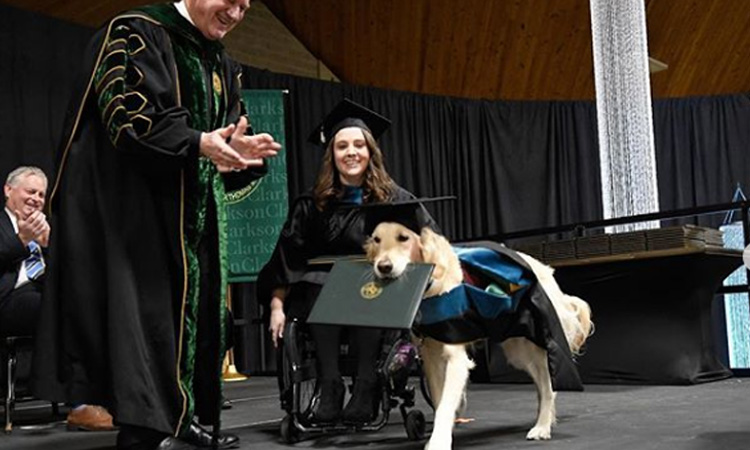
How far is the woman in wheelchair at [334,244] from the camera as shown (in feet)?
11.0

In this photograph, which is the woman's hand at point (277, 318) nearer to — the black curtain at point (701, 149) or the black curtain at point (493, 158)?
the black curtain at point (493, 158)

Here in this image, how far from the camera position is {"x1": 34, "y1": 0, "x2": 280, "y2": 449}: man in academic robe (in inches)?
95.6

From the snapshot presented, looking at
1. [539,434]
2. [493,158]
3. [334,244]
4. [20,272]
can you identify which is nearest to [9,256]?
[20,272]

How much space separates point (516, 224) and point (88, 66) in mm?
8573

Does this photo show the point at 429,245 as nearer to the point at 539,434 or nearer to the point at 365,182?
the point at 365,182

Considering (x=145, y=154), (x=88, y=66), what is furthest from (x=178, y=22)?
(x=145, y=154)

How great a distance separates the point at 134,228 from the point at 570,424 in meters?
1.96

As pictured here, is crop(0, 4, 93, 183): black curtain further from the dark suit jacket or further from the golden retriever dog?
the golden retriever dog

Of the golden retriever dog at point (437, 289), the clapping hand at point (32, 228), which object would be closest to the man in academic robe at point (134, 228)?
the golden retriever dog at point (437, 289)

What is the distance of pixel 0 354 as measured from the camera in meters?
5.34

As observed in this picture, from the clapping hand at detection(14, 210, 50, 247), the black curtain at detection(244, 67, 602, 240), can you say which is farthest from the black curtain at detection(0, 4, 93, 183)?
the black curtain at detection(244, 67, 602, 240)

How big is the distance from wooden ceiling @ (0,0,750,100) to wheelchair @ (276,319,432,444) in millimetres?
6781

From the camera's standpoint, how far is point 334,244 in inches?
137

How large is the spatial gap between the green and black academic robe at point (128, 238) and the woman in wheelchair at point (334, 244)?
827 millimetres
